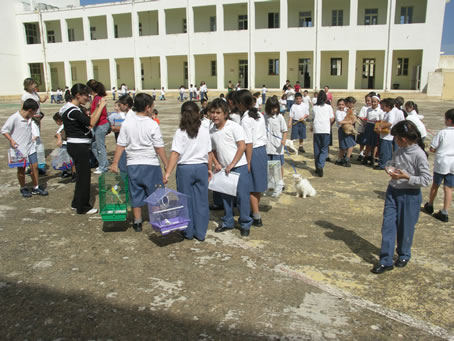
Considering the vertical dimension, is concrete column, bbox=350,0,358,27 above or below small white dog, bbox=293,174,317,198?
above

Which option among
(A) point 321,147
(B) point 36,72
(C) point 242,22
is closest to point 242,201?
(A) point 321,147

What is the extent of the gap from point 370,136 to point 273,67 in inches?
1020

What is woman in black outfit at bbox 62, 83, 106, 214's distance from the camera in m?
5.26

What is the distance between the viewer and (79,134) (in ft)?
17.5

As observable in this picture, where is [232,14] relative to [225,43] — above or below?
above

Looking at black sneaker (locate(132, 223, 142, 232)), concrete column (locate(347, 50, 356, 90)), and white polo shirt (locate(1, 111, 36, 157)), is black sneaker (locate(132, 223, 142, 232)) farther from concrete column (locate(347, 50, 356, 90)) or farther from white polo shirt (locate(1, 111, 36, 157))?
concrete column (locate(347, 50, 356, 90))

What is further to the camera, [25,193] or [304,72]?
[304,72]

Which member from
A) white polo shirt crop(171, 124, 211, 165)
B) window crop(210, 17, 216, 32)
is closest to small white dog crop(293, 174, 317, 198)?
white polo shirt crop(171, 124, 211, 165)

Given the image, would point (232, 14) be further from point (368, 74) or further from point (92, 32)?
point (92, 32)

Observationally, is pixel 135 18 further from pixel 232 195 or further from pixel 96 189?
pixel 232 195

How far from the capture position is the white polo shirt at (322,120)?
763cm

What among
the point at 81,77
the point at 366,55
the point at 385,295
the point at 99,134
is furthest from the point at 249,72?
the point at 385,295

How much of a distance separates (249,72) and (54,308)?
29.4 metres

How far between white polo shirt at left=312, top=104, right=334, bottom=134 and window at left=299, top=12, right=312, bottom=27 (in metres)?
26.4
